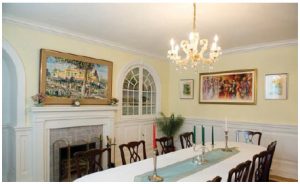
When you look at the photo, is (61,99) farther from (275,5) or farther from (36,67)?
(275,5)

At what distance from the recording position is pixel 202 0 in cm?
255

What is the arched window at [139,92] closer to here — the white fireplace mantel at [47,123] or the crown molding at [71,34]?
the crown molding at [71,34]

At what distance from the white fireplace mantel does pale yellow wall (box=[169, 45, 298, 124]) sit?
8.03 ft

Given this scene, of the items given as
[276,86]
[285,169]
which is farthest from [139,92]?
[285,169]

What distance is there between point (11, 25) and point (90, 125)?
6.48ft

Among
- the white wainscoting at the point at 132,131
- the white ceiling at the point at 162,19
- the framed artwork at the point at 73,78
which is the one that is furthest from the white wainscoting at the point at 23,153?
the white wainscoting at the point at 132,131

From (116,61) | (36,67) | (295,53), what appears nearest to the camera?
(36,67)

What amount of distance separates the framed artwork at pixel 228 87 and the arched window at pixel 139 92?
3.75 ft

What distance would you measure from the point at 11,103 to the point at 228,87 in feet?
13.0

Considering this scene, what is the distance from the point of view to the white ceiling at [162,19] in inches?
108

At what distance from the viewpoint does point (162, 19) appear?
3143mm

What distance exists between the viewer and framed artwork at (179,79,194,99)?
5.47 metres

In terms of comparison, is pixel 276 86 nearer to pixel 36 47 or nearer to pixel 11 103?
pixel 36 47

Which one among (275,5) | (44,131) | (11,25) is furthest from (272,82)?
(11,25)
